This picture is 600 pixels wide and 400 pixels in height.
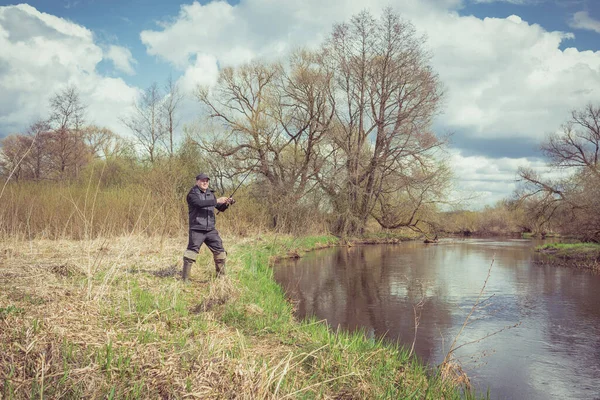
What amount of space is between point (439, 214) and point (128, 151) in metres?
20.9

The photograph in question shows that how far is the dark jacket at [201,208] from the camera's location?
682 cm

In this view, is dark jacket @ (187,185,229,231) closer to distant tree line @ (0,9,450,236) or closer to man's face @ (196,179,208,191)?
man's face @ (196,179,208,191)

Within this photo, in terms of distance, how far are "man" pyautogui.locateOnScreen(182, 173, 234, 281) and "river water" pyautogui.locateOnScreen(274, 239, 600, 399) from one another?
7.64 ft

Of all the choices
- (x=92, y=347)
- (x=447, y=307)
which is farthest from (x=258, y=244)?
(x=92, y=347)

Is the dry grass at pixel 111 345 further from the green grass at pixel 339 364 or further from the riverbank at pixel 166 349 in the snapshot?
the green grass at pixel 339 364

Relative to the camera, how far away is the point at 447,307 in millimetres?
8531

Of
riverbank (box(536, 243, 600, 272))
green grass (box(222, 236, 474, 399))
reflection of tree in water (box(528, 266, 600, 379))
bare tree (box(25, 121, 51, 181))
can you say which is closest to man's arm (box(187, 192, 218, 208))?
green grass (box(222, 236, 474, 399))

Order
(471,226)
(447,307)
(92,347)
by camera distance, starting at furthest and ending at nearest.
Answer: (471,226)
(447,307)
(92,347)

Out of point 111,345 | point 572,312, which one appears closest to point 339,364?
point 111,345

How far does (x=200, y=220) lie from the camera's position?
696cm

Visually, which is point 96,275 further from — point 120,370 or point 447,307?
point 447,307

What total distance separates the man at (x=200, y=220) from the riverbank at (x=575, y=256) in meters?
13.5

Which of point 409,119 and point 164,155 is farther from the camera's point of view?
point 164,155

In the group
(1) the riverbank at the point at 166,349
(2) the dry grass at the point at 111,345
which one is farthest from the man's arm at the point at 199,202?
(2) the dry grass at the point at 111,345
